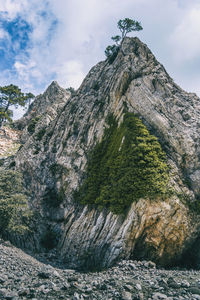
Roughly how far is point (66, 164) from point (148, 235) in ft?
64.7

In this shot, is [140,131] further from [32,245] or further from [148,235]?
[32,245]

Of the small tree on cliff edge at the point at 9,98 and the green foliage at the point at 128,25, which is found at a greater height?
the green foliage at the point at 128,25

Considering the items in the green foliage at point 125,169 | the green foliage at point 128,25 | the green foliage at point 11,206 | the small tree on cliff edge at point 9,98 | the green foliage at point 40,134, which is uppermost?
the green foliage at point 128,25

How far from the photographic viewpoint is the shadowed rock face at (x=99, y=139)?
18.3 m

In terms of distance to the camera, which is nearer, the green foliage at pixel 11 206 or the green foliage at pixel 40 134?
the green foliage at pixel 11 206

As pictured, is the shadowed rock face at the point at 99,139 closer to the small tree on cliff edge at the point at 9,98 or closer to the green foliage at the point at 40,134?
the green foliage at the point at 40,134

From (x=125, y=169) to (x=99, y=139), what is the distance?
1018cm

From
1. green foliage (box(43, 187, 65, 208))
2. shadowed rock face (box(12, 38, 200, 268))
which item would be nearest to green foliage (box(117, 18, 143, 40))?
shadowed rock face (box(12, 38, 200, 268))

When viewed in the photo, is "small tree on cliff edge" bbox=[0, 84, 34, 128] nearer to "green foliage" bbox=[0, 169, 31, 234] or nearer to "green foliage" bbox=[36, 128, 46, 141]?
"green foliage" bbox=[36, 128, 46, 141]

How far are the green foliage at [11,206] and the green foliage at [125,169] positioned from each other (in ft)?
27.2

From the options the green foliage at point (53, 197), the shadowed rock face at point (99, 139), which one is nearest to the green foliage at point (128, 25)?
the shadowed rock face at point (99, 139)

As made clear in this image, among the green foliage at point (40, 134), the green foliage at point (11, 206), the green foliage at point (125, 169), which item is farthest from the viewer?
the green foliage at point (40, 134)

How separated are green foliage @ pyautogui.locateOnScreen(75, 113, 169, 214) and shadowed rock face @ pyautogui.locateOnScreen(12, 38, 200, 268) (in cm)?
121

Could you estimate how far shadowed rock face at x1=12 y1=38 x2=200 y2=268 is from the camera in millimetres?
18344
